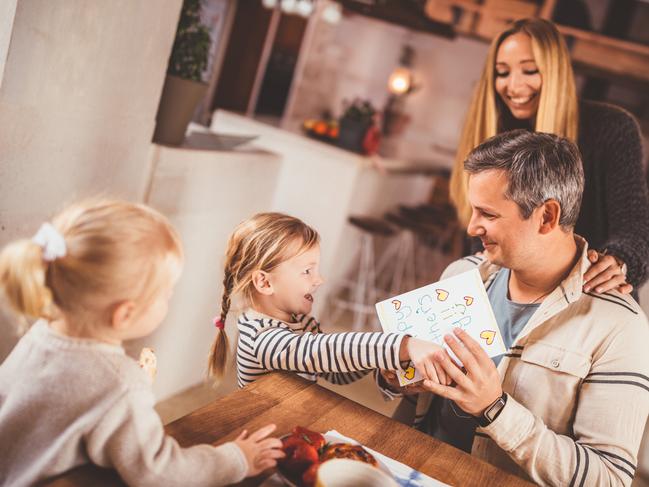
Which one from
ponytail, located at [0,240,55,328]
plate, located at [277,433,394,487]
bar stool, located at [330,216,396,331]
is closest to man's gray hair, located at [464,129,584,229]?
plate, located at [277,433,394,487]

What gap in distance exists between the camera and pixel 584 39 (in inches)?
200

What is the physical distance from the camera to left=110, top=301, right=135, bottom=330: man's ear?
39.0 inches

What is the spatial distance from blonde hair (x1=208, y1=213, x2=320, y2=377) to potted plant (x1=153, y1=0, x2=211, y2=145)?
1.04 m

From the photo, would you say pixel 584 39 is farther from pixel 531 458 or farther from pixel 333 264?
pixel 531 458

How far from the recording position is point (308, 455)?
1045 mm

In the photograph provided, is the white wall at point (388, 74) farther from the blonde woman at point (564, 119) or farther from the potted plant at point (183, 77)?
the blonde woman at point (564, 119)

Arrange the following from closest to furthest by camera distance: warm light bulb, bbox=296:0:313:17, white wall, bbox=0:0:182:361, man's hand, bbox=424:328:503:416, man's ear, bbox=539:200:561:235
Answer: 1. man's hand, bbox=424:328:503:416
2. man's ear, bbox=539:200:561:235
3. white wall, bbox=0:0:182:361
4. warm light bulb, bbox=296:0:313:17

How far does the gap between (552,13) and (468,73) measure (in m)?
3.46

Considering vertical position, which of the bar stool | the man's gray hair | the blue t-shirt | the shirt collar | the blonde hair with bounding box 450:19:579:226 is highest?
the blonde hair with bounding box 450:19:579:226

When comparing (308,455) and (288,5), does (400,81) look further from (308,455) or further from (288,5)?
(308,455)

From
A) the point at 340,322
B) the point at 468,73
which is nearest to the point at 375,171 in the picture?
the point at 340,322

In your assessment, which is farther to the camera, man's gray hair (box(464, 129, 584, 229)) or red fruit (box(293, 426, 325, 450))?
man's gray hair (box(464, 129, 584, 229))

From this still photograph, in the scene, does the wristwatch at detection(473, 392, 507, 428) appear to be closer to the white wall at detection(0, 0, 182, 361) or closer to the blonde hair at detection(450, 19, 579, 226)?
the blonde hair at detection(450, 19, 579, 226)

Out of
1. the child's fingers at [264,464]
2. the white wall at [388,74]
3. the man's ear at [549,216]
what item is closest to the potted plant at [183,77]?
the man's ear at [549,216]
